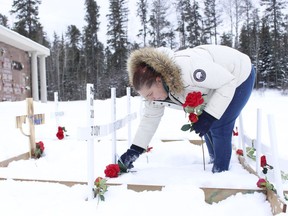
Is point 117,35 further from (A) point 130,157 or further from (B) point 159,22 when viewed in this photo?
(A) point 130,157

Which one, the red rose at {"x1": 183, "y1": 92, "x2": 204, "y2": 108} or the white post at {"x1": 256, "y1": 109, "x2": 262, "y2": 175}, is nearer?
the red rose at {"x1": 183, "y1": 92, "x2": 204, "y2": 108}

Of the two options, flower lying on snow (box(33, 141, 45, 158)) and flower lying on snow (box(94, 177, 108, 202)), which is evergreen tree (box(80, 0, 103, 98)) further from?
flower lying on snow (box(94, 177, 108, 202))

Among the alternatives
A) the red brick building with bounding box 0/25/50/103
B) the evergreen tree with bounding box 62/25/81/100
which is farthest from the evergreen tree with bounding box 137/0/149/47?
the red brick building with bounding box 0/25/50/103

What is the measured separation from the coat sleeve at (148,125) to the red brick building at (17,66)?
9.98 meters

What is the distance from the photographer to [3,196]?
210cm

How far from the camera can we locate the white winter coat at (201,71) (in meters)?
2.21

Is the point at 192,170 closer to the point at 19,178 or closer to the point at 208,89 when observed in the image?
the point at 208,89

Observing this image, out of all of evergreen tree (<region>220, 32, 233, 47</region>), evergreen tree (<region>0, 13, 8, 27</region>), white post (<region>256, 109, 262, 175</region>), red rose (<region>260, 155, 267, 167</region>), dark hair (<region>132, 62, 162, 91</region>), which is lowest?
red rose (<region>260, 155, 267, 167</region>)

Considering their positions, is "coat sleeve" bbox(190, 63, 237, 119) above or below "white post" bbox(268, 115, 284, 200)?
above

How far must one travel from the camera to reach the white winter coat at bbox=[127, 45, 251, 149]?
221 cm

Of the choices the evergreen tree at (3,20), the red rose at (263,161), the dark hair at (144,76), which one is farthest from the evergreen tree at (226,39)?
the dark hair at (144,76)

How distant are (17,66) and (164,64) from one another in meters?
12.8

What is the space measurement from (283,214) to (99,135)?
4.08 ft

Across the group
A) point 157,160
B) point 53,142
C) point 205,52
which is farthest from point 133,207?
point 53,142
